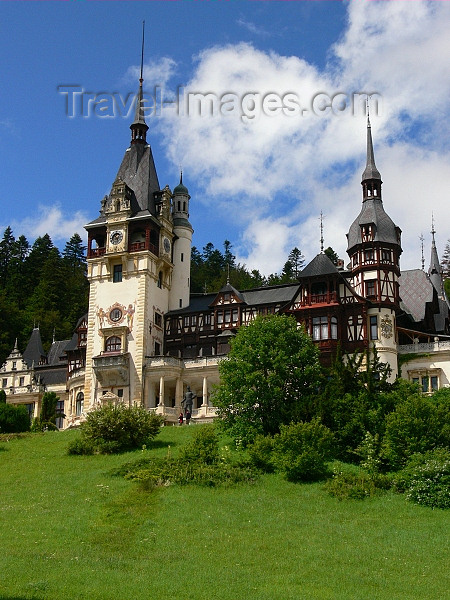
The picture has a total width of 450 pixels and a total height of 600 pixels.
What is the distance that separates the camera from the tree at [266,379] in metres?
47.2

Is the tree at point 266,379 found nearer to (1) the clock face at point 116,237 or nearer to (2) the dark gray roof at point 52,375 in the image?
(1) the clock face at point 116,237

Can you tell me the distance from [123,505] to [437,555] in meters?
13.4

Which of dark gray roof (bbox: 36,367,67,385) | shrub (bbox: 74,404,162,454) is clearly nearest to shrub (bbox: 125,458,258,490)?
shrub (bbox: 74,404,162,454)

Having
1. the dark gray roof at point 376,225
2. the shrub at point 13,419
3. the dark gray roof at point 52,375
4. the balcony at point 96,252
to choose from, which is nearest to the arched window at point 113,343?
the balcony at point 96,252

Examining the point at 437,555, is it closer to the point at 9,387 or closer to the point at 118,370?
the point at 118,370

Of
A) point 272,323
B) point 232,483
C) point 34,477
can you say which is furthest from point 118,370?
point 232,483

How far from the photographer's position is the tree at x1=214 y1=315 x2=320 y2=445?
47.2 m

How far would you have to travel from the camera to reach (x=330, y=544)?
29.5 m

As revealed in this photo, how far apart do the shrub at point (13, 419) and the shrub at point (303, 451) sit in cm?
2362

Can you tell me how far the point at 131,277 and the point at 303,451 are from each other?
33605mm

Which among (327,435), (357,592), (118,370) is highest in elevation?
(118,370)

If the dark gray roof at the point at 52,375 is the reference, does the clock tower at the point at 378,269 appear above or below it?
above

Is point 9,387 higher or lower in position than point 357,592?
higher

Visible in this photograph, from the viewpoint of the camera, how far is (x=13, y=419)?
5759 cm
